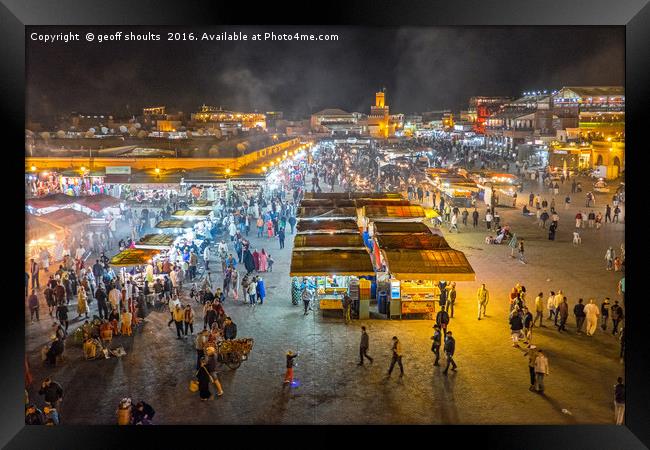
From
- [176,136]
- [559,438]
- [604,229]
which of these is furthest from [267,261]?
[176,136]

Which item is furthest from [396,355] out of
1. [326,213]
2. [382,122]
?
[382,122]

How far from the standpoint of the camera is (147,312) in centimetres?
921

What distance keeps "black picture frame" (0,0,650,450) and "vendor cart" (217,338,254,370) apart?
1171 mm

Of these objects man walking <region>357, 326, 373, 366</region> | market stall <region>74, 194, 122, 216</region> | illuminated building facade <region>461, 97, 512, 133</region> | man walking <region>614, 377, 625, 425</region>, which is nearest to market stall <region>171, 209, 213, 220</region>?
market stall <region>74, 194, 122, 216</region>

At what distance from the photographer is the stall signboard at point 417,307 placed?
29.1ft

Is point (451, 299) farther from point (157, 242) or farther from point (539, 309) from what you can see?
point (157, 242)

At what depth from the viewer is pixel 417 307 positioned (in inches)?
350

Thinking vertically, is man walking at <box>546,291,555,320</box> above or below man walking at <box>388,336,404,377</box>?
above

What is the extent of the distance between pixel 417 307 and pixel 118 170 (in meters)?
9.95

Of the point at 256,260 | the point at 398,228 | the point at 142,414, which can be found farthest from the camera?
the point at 256,260

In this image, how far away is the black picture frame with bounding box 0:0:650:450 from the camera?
6.22m

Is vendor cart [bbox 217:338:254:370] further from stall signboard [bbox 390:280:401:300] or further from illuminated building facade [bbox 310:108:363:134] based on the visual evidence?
illuminated building facade [bbox 310:108:363:134]
